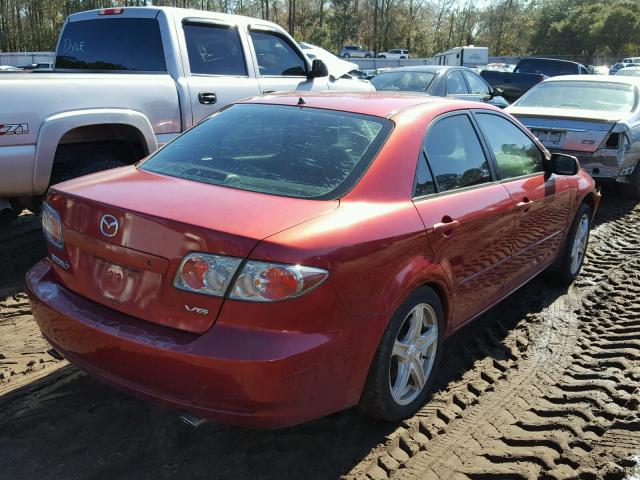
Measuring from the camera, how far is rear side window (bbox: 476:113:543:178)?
4121 millimetres

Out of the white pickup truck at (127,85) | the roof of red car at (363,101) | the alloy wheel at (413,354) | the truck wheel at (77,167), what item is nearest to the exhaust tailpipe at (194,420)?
the alloy wheel at (413,354)

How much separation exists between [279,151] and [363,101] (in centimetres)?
70

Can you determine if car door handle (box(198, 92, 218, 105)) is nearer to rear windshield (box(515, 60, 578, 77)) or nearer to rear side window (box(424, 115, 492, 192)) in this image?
rear side window (box(424, 115, 492, 192))

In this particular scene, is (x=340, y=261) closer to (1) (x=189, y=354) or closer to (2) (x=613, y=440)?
(1) (x=189, y=354)

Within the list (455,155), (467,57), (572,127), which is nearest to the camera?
(455,155)

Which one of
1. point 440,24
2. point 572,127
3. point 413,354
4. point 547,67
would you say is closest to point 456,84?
point 572,127

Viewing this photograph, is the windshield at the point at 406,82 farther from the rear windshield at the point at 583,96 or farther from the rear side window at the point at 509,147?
the rear side window at the point at 509,147

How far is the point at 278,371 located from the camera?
2387 mm

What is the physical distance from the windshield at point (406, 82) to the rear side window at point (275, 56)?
142 inches

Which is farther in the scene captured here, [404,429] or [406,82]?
[406,82]

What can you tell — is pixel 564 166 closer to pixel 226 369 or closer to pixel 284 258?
pixel 284 258

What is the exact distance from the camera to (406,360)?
10.2ft

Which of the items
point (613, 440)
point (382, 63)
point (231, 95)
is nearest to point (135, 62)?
point (231, 95)

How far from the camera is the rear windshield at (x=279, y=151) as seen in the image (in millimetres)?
3035
